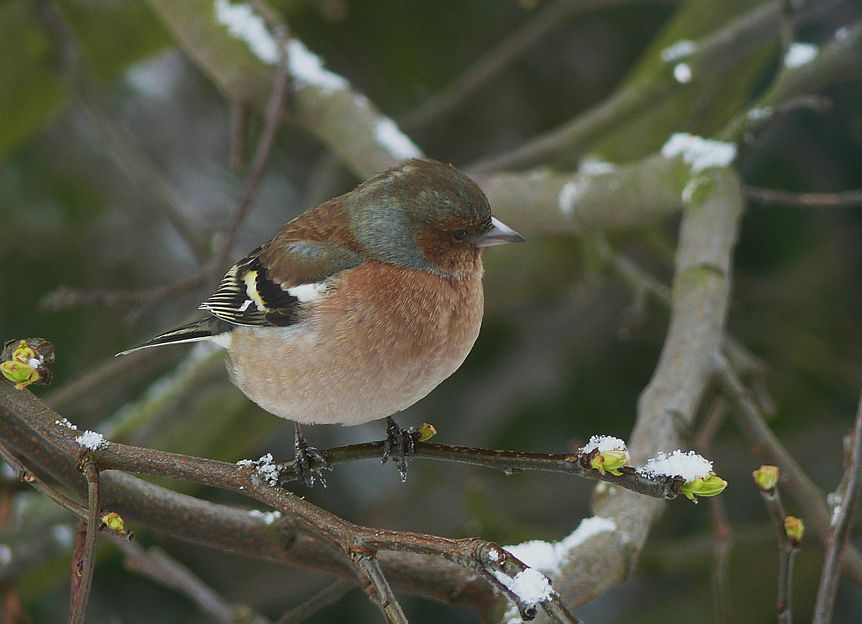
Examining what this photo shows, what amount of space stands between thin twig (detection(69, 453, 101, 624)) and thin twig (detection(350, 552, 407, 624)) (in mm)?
479

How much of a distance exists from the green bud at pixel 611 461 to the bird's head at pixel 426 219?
48.8 inches

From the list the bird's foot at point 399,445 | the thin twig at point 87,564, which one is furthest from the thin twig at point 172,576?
the thin twig at point 87,564

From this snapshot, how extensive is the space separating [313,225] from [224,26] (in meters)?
1.78

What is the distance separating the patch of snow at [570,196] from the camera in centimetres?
404

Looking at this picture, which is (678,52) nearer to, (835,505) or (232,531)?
A: (835,505)

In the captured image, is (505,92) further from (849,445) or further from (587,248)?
(849,445)

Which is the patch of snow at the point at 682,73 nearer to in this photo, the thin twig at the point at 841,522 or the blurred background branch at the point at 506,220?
the blurred background branch at the point at 506,220

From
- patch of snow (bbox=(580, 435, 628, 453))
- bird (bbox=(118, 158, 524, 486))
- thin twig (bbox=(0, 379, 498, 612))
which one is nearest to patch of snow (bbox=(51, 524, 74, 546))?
bird (bbox=(118, 158, 524, 486))

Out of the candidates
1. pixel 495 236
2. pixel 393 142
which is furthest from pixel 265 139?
pixel 495 236

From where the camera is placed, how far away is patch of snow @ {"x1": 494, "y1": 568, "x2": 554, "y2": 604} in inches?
66.6

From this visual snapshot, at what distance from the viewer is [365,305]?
289 centimetres

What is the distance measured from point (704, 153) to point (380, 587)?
8.69 feet

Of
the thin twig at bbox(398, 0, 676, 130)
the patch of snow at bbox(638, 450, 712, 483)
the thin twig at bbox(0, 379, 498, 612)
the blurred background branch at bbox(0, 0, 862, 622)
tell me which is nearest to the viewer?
the patch of snow at bbox(638, 450, 712, 483)

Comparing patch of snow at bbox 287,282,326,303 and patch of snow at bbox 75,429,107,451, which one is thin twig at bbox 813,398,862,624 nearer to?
patch of snow at bbox 287,282,326,303
